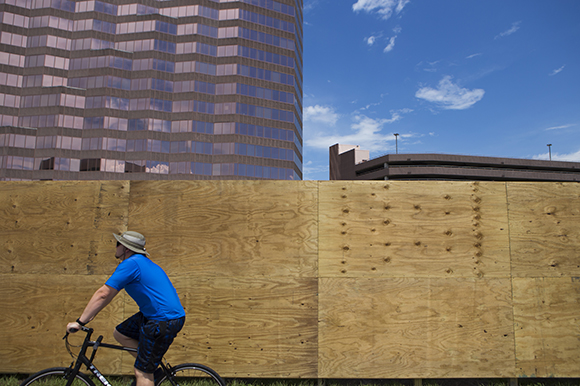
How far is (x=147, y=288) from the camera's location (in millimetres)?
3258

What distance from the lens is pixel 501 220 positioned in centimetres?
496

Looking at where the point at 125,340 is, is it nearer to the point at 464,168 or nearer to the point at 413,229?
the point at 413,229

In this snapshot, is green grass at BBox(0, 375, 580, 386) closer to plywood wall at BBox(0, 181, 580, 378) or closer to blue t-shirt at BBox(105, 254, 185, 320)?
plywood wall at BBox(0, 181, 580, 378)

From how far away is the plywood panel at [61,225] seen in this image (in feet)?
16.4

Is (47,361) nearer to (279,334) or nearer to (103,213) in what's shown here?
(103,213)

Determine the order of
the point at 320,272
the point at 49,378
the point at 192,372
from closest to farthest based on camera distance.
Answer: the point at 49,378 → the point at 192,372 → the point at 320,272

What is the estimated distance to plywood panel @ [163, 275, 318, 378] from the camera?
185 inches

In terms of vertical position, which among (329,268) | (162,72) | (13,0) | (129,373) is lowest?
(129,373)

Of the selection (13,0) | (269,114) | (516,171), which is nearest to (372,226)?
(269,114)

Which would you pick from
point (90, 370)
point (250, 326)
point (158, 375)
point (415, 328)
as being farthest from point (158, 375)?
point (415, 328)

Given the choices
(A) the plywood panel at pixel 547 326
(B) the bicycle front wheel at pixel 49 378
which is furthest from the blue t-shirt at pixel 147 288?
(A) the plywood panel at pixel 547 326

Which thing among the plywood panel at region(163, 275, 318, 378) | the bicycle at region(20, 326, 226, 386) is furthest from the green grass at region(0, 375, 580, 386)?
the bicycle at region(20, 326, 226, 386)

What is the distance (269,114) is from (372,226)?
66470 millimetres

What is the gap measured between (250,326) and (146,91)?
69.9m
